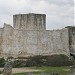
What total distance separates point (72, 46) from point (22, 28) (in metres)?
6.79

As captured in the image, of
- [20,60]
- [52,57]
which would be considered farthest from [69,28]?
[20,60]

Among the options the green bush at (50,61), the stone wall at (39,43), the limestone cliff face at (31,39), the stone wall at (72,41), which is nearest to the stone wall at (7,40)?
the limestone cliff face at (31,39)

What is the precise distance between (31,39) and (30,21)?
2.21 meters

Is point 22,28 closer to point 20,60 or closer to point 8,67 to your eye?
point 20,60

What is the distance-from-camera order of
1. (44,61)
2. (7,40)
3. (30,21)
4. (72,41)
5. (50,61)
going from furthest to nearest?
(72,41) < (7,40) < (30,21) < (44,61) < (50,61)

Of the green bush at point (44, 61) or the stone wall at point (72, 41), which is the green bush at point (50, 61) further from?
the stone wall at point (72, 41)

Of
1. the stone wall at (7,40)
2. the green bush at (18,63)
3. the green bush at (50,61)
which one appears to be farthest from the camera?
the stone wall at (7,40)

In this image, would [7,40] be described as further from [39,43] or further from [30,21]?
[39,43]

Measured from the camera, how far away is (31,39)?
40656 mm

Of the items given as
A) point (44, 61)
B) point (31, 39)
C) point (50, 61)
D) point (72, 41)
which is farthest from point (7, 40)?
point (72, 41)

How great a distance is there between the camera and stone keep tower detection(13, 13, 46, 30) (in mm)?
40500

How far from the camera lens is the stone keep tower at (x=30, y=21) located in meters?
40.5

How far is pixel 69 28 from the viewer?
1679 inches

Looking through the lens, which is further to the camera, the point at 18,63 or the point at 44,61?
the point at 44,61
